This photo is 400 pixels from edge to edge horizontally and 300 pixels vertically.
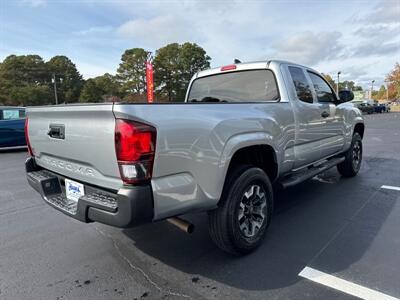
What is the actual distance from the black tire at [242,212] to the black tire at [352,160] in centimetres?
325

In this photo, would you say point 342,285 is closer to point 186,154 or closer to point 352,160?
point 186,154

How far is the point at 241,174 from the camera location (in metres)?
3.12

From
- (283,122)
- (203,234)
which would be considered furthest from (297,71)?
(203,234)

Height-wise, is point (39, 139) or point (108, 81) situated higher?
point (108, 81)

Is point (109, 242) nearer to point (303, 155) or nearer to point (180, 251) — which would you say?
point (180, 251)

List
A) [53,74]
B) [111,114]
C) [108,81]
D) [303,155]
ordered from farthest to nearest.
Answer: [53,74] < [108,81] < [303,155] < [111,114]

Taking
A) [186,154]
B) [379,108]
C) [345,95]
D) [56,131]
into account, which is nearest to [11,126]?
[56,131]

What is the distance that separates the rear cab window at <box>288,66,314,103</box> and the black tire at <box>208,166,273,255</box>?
5.04ft

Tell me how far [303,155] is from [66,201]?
9.58ft

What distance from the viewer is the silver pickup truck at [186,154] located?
233 cm

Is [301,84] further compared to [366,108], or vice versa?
[366,108]

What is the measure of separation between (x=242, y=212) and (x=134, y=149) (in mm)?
1377

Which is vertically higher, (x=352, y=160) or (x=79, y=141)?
(x=79, y=141)

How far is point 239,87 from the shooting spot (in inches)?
172
